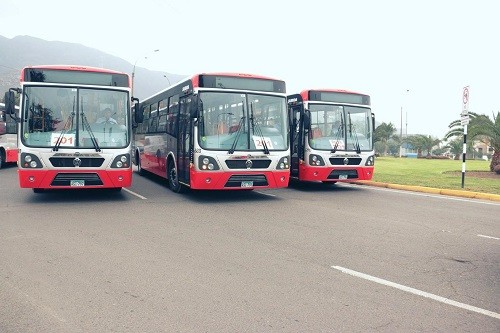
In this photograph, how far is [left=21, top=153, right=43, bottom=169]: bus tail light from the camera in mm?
9961

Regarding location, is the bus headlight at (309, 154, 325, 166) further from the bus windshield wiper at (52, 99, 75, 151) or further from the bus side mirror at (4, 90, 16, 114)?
the bus side mirror at (4, 90, 16, 114)

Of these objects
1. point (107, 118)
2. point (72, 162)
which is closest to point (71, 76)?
point (107, 118)

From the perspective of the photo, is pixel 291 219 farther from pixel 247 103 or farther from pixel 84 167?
pixel 84 167

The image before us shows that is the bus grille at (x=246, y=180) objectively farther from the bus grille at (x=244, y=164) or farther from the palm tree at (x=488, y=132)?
the palm tree at (x=488, y=132)

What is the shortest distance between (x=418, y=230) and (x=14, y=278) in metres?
6.22

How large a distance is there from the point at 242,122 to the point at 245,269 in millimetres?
6015

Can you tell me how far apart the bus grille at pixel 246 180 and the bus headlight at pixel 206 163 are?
48 cm

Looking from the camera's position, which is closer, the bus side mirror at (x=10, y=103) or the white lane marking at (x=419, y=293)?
the white lane marking at (x=419, y=293)

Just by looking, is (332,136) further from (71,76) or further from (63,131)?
(63,131)

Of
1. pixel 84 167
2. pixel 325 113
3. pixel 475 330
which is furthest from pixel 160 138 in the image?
pixel 475 330

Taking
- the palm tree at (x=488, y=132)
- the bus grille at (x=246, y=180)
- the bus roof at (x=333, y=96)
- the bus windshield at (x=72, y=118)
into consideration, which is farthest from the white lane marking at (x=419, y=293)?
the palm tree at (x=488, y=132)

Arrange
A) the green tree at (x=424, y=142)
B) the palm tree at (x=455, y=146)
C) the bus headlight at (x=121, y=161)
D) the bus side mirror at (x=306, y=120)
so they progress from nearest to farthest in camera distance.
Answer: the bus headlight at (x=121, y=161), the bus side mirror at (x=306, y=120), the palm tree at (x=455, y=146), the green tree at (x=424, y=142)

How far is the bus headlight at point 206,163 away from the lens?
1050cm

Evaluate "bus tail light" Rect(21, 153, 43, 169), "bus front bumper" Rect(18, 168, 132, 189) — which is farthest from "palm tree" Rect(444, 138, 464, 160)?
"bus tail light" Rect(21, 153, 43, 169)
